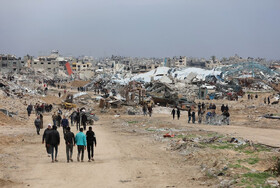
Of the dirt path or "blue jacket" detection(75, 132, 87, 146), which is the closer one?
the dirt path

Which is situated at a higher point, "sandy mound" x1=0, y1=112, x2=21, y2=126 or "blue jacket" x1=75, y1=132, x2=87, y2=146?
"blue jacket" x1=75, y1=132, x2=87, y2=146

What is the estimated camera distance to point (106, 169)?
1289 centimetres

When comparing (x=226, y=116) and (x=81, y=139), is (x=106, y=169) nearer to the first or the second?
(x=81, y=139)

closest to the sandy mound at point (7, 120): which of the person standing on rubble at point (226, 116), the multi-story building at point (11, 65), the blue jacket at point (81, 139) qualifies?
the person standing on rubble at point (226, 116)

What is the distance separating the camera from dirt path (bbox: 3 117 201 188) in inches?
437

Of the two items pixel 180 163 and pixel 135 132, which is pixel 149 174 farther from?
pixel 135 132

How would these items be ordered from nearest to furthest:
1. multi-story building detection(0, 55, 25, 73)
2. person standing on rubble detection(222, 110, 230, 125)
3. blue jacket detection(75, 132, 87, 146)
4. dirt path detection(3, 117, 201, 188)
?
dirt path detection(3, 117, 201, 188) < blue jacket detection(75, 132, 87, 146) < person standing on rubble detection(222, 110, 230, 125) < multi-story building detection(0, 55, 25, 73)

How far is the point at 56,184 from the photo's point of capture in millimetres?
10867

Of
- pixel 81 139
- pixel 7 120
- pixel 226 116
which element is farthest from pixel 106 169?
pixel 7 120

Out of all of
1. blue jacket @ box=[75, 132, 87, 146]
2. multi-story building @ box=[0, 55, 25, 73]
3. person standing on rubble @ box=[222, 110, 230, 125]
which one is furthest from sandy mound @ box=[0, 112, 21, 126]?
multi-story building @ box=[0, 55, 25, 73]

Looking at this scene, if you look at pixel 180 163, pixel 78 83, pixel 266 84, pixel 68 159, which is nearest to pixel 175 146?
pixel 180 163

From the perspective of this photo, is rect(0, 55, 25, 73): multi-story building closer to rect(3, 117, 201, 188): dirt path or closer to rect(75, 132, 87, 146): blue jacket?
rect(3, 117, 201, 188): dirt path

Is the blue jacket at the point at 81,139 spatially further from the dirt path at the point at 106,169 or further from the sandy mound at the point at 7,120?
the sandy mound at the point at 7,120

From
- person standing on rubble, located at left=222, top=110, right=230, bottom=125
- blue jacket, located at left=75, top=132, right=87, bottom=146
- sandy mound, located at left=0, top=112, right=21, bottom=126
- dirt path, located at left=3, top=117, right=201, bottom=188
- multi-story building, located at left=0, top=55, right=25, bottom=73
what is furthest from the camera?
multi-story building, located at left=0, top=55, right=25, bottom=73
